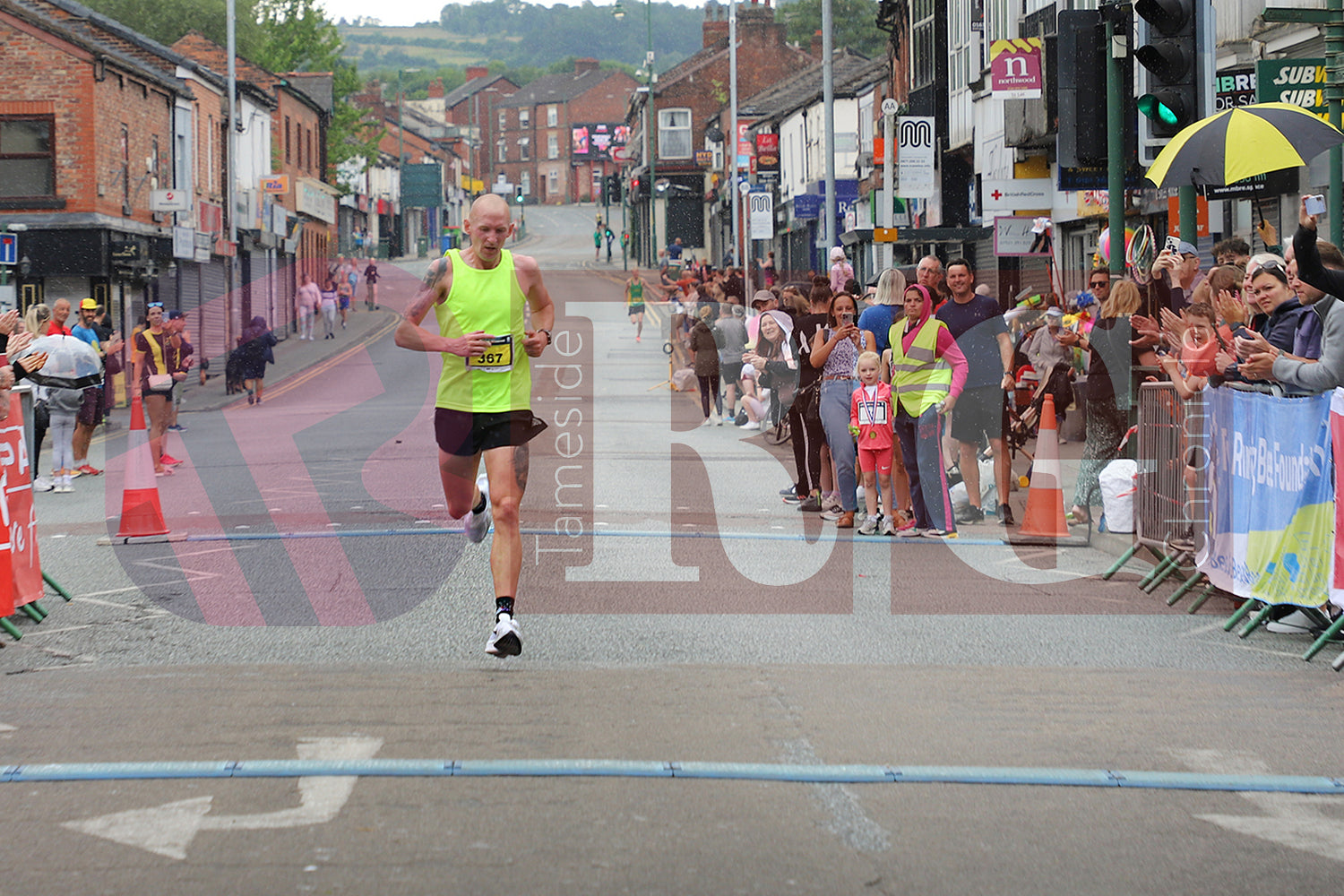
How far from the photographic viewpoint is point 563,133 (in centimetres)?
15875

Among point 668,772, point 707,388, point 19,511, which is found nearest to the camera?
point 668,772

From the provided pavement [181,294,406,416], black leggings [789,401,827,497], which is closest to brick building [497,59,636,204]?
pavement [181,294,406,416]

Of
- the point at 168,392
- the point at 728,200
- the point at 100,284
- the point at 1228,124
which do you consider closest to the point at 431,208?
the point at 728,200

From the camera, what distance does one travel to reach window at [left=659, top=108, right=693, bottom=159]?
299 feet

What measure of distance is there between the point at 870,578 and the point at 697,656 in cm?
273

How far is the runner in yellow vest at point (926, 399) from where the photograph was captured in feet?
37.5

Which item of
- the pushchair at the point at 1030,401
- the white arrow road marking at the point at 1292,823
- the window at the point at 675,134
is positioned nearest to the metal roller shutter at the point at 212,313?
the pushchair at the point at 1030,401

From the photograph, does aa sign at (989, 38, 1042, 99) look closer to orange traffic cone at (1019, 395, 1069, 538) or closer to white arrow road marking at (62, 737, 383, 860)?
orange traffic cone at (1019, 395, 1069, 538)

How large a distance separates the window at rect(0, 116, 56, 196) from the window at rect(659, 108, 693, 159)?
197 feet

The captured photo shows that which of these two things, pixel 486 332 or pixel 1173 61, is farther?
pixel 1173 61

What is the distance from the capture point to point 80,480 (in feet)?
55.7

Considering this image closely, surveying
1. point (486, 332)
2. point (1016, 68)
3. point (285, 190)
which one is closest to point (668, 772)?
point (486, 332)

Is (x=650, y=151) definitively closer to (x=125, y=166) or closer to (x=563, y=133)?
(x=125, y=166)

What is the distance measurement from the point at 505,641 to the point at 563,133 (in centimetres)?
15565
